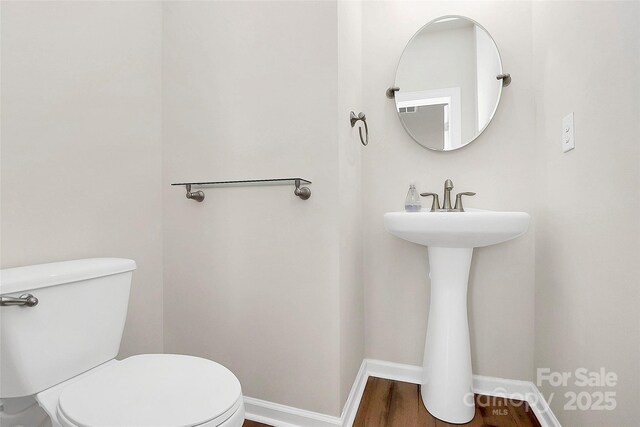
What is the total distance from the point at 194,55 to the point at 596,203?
1.59 m

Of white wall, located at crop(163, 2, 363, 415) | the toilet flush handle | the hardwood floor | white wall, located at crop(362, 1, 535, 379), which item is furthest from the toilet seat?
white wall, located at crop(362, 1, 535, 379)

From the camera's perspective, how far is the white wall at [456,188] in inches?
56.4

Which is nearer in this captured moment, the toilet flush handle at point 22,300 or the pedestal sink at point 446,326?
the toilet flush handle at point 22,300

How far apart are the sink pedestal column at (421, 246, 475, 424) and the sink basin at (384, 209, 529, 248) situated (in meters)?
0.11

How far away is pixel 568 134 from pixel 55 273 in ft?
5.48

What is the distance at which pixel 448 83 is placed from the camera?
152 centimetres

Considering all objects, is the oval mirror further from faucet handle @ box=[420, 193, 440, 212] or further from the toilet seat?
the toilet seat

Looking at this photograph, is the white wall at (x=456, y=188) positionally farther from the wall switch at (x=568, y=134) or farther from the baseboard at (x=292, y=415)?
the baseboard at (x=292, y=415)

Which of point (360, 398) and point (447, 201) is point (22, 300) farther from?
point (447, 201)

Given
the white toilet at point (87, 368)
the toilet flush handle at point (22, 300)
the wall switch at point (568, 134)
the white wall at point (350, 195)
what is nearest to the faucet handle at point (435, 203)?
the white wall at point (350, 195)

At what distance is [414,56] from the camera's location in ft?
5.07

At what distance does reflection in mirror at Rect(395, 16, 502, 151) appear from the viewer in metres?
1.47

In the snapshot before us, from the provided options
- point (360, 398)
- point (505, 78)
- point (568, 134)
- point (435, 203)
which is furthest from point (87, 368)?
point (505, 78)

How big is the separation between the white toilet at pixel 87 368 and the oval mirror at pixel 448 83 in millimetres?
1352
